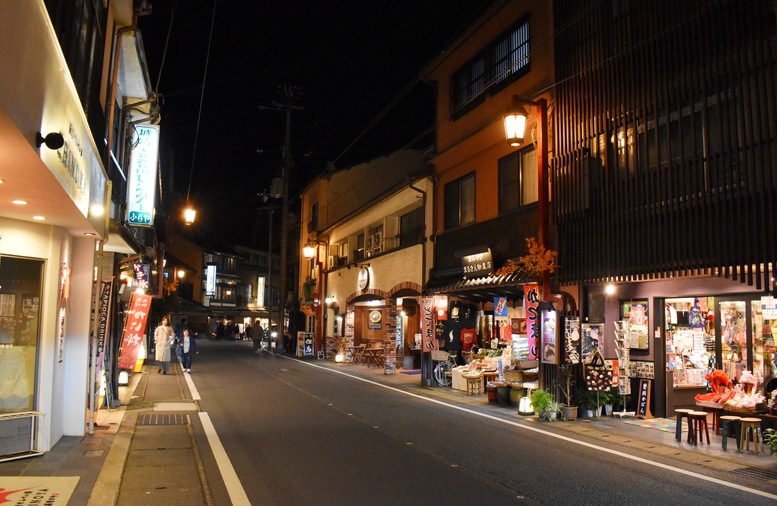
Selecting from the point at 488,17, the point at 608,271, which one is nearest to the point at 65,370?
the point at 608,271

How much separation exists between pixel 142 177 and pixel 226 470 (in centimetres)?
947

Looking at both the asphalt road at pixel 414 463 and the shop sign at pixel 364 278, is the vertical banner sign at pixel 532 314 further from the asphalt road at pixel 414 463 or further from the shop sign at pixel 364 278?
the shop sign at pixel 364 278

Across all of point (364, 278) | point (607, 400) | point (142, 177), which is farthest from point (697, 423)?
point (364, 278)

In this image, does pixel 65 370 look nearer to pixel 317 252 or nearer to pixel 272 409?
pixel 272 409

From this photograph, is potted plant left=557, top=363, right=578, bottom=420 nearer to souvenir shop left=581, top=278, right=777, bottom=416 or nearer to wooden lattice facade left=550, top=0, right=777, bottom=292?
souvenir shop left=581, top=278, right=777, bottom=416

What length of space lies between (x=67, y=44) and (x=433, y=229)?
47.0 ft

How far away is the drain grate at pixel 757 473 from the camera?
27.0 feet

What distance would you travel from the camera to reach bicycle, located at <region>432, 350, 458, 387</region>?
19625mm

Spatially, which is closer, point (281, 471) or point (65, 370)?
point (281, 471)

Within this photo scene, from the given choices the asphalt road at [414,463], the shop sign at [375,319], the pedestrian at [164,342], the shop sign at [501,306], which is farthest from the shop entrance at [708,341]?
the shop sign at [375,319]

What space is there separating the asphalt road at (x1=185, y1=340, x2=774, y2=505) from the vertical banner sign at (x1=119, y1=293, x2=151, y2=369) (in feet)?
7.14

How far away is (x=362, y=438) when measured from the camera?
10.7m

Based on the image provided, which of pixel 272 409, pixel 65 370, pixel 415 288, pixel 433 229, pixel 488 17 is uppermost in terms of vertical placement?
pixel 488 17

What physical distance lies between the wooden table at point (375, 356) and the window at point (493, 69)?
40.3 feet
